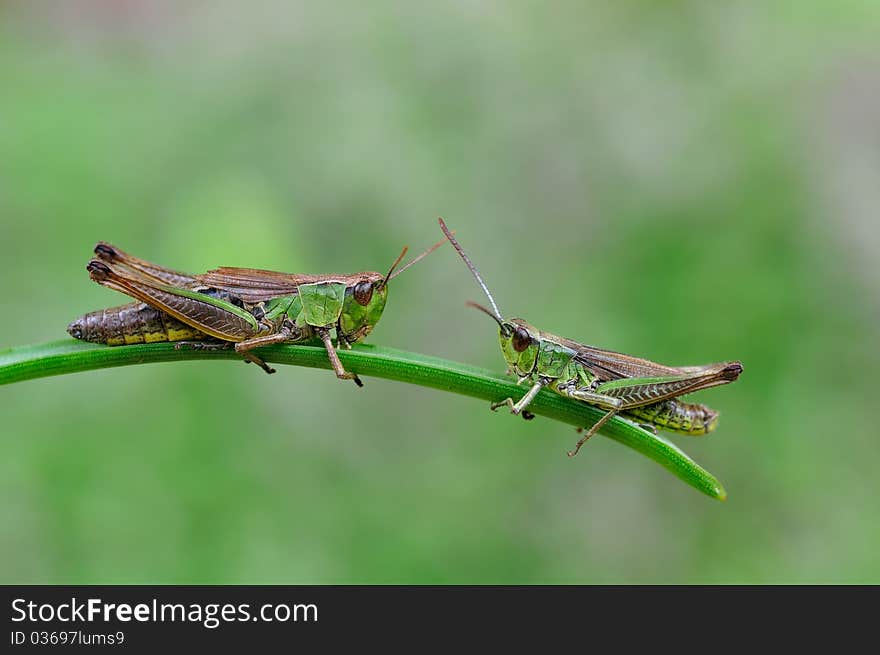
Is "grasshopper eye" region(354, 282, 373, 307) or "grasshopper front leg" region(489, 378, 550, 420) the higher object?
Answer: "grasshopper eye" region(354, 282, 373, 307)

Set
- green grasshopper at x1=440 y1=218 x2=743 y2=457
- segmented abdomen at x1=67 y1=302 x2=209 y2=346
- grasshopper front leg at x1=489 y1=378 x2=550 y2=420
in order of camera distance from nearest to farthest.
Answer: segmented abdomen at x1=67 y1=302 x2=209 y2=346 < grasshopper front leg at x1=489 y1=378 x2=550 y2=420 < green grasshopper at x1=440 y1=218 x2=743 y2=457

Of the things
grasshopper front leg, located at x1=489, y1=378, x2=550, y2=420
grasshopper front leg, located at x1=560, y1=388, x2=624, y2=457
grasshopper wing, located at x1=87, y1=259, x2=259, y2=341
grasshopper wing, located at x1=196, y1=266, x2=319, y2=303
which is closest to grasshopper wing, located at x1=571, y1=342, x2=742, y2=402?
grasshopper front leg, located at x1=560, y1=388, x2=624, y2=457

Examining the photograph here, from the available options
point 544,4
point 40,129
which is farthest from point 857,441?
point 40,129

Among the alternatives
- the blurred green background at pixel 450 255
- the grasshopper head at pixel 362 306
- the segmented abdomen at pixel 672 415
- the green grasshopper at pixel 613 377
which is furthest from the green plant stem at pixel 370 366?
the blurred green background at pixel 450 255

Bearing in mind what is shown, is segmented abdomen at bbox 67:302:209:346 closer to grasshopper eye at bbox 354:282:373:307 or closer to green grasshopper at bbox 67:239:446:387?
green grasshopper at bbox 67:239:446:387

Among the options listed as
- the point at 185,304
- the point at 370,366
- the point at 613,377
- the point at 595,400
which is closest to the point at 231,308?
the point at 185,304

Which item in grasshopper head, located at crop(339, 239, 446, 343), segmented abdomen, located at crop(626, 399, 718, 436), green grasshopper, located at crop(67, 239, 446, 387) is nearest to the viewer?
green grasshopper, located at crop(67, 239, 446, 387)

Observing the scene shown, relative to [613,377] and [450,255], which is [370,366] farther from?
[450,255]
